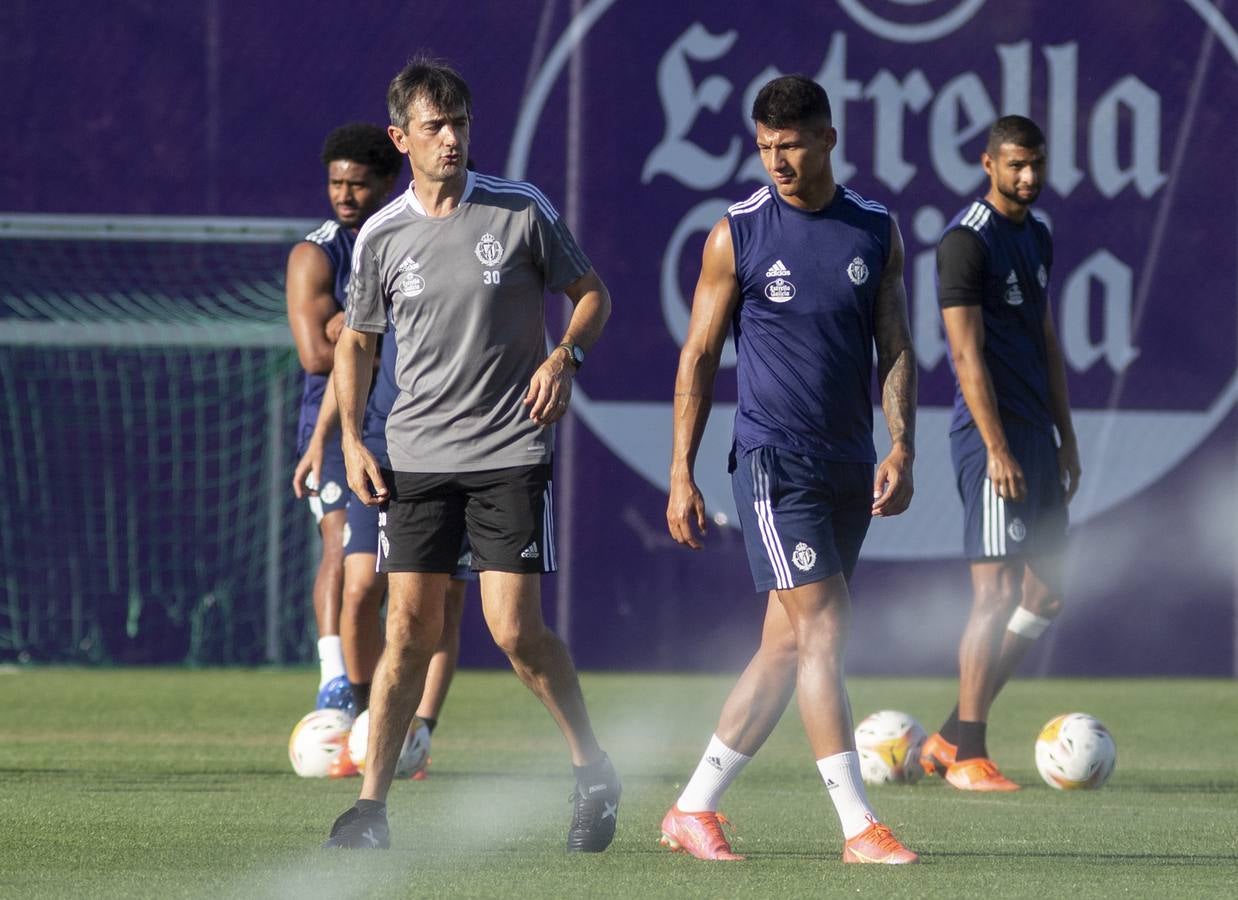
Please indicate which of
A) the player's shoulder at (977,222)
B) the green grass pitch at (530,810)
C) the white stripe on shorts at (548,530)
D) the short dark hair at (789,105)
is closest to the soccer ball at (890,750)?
the green grass pitch at (530,810)

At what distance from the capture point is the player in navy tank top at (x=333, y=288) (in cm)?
766

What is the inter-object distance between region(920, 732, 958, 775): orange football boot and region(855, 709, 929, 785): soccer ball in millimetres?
144

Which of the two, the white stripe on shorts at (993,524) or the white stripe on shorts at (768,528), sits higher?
the white stripe on shorts at (768,528)

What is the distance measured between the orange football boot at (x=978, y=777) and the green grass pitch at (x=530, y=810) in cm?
12

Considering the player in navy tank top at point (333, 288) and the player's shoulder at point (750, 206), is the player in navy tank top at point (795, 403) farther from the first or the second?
the player in navy tank top at point (333, 288)

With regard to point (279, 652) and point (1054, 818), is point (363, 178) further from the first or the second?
point (279, 652)

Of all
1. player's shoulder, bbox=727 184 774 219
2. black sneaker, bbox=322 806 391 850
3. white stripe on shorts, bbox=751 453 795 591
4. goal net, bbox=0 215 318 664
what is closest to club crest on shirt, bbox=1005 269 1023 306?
player's shoulder, bbox=727 184 774 219

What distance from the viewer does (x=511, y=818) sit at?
6.18 meters

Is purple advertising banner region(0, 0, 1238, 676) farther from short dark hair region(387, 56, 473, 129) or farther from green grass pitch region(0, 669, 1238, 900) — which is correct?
short dark hair region(387, 56, 473, 129)

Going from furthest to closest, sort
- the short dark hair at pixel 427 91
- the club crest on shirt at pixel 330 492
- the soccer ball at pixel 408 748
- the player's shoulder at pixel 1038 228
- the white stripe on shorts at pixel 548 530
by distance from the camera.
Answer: the club crest on shirt at pixel 330 492 < the player's shoulder at pixel 1038 228 < the soccer ball at pixel 408 748 < the white stripe on shorts at pixel 548 530 < the short dark hair at pixel 427 91

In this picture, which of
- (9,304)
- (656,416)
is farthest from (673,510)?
(9,304)

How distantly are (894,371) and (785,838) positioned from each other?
1397 mm

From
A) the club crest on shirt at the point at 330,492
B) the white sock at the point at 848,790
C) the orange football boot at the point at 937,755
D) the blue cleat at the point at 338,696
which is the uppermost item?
the club crest on shirt at the point at 330,492

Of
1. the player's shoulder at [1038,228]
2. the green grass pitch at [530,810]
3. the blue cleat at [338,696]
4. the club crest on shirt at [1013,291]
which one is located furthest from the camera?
the blue cleat at [338,696]
